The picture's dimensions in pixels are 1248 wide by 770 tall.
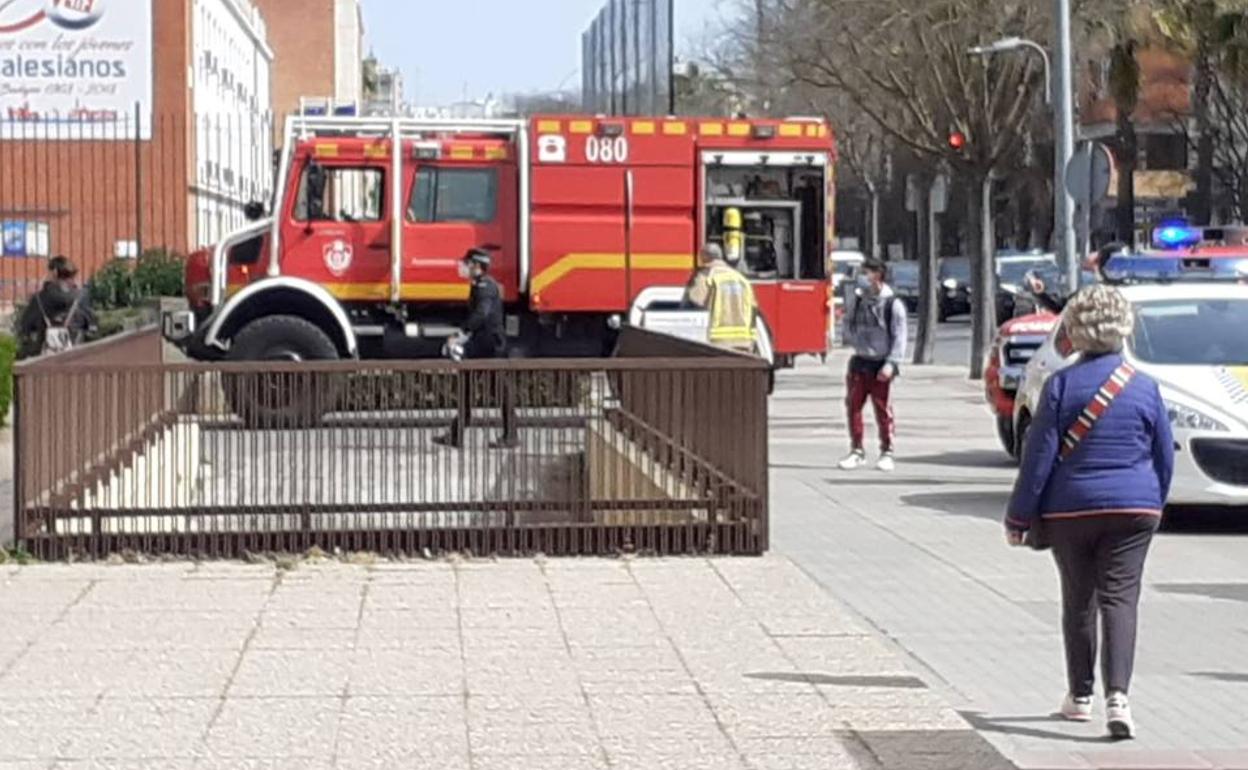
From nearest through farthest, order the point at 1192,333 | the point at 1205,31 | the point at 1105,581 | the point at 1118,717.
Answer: the point at 1118,717
the point at 1105,581
the point at 1192,333
the point at 1205,31

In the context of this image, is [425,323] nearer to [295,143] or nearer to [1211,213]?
[295,143]

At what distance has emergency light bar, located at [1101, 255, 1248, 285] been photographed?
20828 mm

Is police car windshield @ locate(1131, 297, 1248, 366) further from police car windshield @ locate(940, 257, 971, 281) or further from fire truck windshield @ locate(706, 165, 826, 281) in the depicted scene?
police car windshield @ locate(940, 257, 971, 281)

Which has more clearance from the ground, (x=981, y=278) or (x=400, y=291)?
(x=981, y=278)

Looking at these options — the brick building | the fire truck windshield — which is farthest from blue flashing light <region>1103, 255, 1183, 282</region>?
the brick building

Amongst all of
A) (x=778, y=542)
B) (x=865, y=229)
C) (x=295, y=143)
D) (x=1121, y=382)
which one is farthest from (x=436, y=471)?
(x=865, y=229)

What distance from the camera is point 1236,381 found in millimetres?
14633

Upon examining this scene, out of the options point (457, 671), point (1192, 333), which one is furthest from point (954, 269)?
point (457, 671)

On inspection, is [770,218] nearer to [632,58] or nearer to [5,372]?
[5,372]

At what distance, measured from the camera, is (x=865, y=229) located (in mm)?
79938

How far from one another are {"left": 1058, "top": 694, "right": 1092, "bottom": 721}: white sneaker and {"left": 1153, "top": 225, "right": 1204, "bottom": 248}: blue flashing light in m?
Result: 21.0

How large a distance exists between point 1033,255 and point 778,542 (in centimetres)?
4373

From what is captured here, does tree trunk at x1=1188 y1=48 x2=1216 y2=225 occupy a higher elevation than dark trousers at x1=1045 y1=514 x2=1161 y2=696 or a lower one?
higher

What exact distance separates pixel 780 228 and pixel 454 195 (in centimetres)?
364
